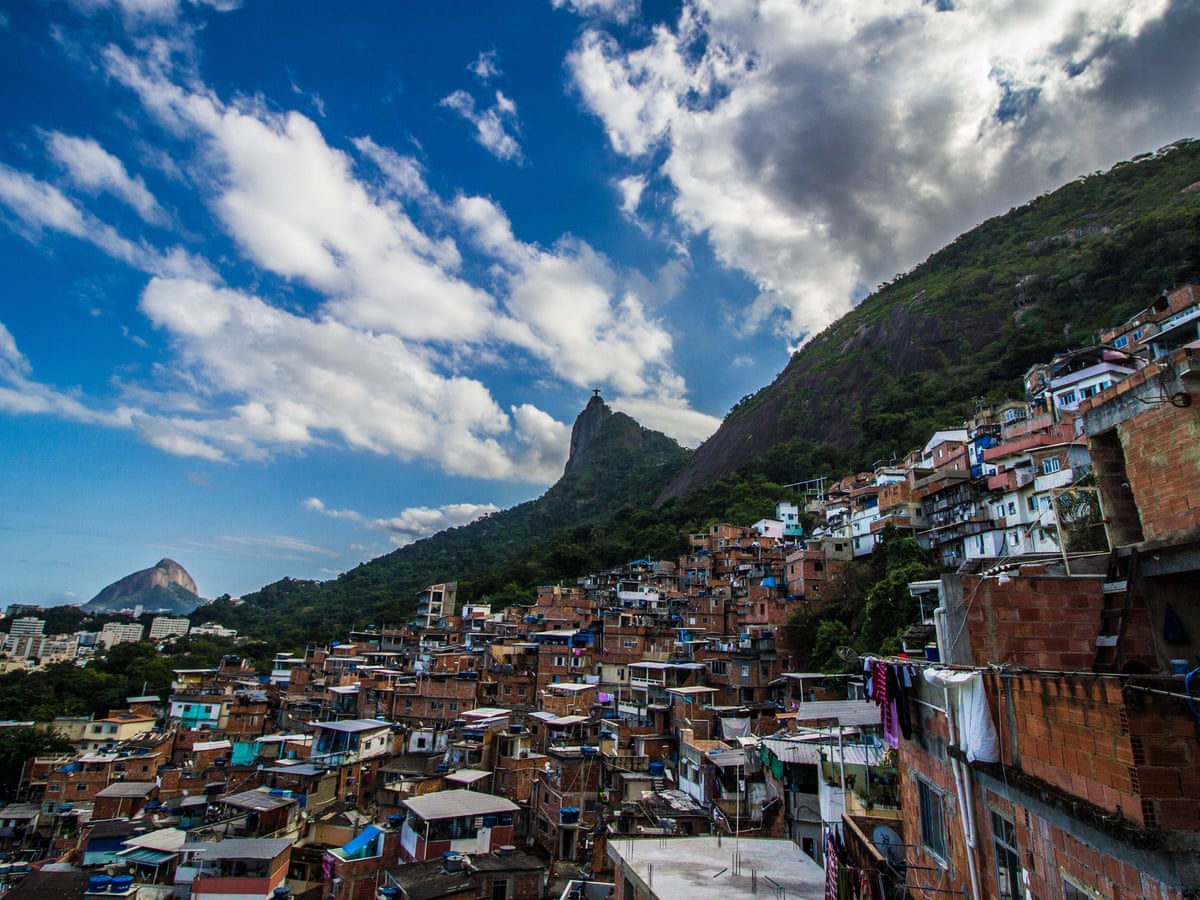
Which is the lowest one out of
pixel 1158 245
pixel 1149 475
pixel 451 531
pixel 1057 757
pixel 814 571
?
pixel 1057 757

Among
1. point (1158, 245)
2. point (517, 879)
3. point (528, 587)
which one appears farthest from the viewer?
point (528, 587)

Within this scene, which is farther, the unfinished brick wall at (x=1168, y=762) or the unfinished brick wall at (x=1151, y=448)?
the unfinished brick wall at (x=1151, y=448)

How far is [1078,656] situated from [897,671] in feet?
5.79

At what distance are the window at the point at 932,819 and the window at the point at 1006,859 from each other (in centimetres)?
100

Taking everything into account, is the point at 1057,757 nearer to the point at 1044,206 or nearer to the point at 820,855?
the point at 820,855

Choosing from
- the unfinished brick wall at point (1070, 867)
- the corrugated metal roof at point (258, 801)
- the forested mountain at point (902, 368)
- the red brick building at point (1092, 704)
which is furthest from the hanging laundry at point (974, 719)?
the forested mountain at point (902, 368)

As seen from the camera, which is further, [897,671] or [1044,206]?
[1044,206]

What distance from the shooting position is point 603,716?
112 feet

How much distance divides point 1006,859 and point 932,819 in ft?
5.31

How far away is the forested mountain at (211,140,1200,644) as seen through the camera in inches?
2501

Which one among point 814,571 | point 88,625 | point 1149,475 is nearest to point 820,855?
point 1149,475

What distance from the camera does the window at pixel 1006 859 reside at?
5.35 meters

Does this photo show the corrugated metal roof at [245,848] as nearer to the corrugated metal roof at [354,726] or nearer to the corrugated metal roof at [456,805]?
the corrugated metal roof at [456,805]

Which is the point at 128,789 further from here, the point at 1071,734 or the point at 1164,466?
the point at 1164,466
